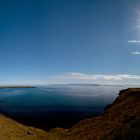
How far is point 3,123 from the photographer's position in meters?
37.7

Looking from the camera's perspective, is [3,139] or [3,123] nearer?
[3,139]

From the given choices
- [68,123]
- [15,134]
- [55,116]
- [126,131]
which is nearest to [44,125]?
[68,123]

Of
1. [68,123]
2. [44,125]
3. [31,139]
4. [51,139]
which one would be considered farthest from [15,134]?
[68,123]

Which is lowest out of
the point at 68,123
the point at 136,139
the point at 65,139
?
the point at 68,123

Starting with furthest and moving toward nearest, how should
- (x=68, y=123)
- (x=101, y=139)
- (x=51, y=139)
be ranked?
(x=68, y=123)
(x=51, y=139)
(x=101, y=139)

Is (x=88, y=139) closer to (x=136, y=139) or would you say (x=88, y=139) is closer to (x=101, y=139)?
(x=101, y=139)

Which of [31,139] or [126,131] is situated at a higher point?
[126,131]

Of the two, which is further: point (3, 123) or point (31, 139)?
point (3, 123)

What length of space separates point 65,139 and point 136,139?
18.6 meters

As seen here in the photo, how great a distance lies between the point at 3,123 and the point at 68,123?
116 feet

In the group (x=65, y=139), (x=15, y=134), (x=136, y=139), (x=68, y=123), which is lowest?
(x=68, y=123)

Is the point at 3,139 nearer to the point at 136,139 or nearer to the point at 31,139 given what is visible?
the point at 31,139

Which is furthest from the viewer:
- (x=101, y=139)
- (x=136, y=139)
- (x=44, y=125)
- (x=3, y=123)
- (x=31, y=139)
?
(x=44, y=125)

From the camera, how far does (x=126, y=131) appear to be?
23891mm
